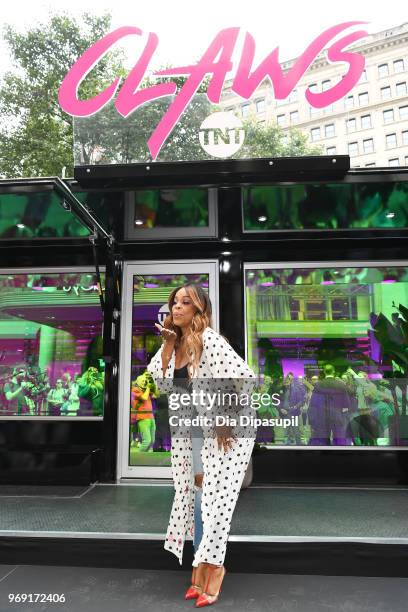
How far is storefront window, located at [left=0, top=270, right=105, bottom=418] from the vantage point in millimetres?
5488

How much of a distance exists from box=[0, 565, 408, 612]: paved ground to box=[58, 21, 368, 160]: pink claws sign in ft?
12.0

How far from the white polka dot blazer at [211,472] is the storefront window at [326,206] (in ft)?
6.58

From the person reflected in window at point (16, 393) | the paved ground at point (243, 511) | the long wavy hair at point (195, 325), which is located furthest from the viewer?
the person reflected in window at point (16, 393)

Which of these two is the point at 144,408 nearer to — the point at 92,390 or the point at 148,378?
the point at 148,378

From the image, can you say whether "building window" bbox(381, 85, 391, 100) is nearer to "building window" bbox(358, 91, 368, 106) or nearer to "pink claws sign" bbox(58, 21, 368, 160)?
"building window" bbox(358, 91, 368, 106)

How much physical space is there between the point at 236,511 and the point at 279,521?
44cm

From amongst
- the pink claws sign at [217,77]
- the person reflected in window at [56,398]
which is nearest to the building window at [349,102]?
the pink claws sign at [217,77]

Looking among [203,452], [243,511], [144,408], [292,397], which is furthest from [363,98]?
[144,408]

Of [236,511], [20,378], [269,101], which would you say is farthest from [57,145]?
[236,511]

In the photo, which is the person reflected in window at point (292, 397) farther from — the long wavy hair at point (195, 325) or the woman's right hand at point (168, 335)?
the woman's right hand at point (168, 335)

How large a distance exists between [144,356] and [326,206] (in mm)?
2813

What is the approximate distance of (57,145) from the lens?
13523 mm

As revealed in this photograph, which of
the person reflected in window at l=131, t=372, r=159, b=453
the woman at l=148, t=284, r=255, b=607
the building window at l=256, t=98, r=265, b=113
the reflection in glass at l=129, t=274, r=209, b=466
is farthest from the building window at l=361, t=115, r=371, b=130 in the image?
the person reflected in window at l=131, t=372, r=159, b=453

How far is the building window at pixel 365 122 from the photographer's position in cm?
403
